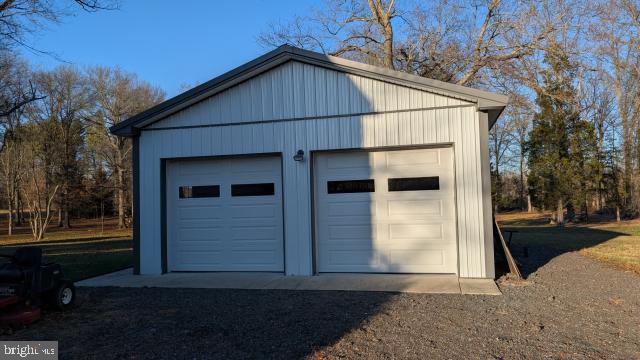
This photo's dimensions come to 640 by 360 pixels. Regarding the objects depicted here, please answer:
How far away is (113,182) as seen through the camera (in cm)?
3216

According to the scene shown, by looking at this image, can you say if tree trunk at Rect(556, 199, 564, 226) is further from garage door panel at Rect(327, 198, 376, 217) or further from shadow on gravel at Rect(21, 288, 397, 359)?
shadow on gravel at Rect(21, 288, 397, 359)

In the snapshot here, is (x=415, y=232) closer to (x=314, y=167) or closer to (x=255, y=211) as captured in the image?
(x=314, y=167)

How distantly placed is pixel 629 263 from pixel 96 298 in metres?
10.4

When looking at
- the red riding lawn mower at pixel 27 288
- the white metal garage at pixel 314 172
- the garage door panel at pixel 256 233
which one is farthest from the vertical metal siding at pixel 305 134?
the red riding lawn mower at pixel 27 288

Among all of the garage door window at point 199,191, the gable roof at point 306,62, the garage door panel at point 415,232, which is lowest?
the garage door panel at point 415,232

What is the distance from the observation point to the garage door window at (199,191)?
29.5ft

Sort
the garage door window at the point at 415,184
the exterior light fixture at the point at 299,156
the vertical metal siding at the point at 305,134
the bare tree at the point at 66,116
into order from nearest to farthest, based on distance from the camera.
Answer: the vertical metal siding at the point at 305,134 < the garage door window at the point at 415,184 < the exterior light fixture at the point at 299,156 < the bare tree at the point at 66,116

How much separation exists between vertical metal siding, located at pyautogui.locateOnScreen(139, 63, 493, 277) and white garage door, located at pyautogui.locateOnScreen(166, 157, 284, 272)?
32 cm

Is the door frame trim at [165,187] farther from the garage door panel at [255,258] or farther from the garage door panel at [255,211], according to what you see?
the garage door panel at [255,258]

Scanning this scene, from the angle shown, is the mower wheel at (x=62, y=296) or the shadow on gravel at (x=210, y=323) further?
the mower wheel at (x=62, y=296)

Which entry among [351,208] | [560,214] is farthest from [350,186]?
[560,214]

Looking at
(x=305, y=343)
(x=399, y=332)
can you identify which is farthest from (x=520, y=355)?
(x=305, y=343)

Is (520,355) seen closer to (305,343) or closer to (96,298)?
(305,343)

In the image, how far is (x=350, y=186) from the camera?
27.8 feet
